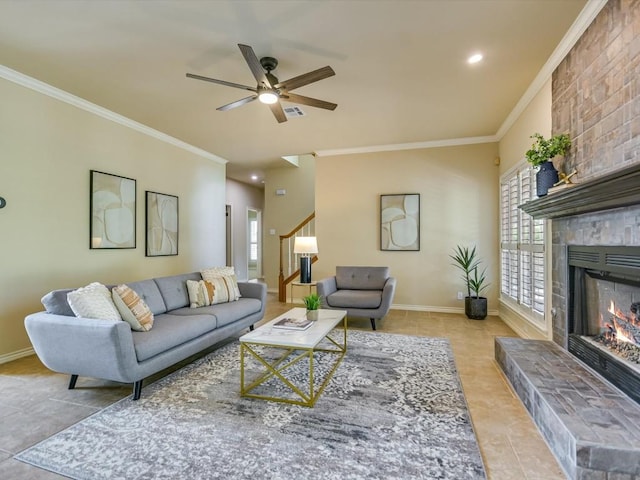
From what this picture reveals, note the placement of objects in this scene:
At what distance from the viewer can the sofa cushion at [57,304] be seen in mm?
2506

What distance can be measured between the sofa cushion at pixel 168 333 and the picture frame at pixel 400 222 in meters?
3.36

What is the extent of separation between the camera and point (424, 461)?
1.71 metres

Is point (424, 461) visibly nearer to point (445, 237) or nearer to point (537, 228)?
point (537, 228)

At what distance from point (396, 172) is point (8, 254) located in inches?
204

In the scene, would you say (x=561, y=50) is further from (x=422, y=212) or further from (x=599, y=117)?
(x=422, y=212)

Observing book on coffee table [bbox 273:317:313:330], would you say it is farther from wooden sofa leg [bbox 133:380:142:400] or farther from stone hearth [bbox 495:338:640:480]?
stone hearth [bbox 495:338:640:480]

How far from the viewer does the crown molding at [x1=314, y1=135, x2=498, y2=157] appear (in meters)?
5.17

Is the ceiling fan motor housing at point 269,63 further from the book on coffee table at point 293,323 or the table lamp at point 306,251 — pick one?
the table lamp at point 306,251

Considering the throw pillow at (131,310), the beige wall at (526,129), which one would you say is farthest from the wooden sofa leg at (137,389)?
the beige wall at (526,129)

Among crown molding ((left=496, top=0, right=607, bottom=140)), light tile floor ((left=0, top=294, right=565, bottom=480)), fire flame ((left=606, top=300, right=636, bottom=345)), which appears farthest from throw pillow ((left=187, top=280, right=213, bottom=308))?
crown molding ((left=496, top=0, right=607, bottom=140))

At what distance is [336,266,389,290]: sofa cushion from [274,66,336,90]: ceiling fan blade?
9.64ft

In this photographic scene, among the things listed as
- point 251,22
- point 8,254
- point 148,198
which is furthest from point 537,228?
point 8,254

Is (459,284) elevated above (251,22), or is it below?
below

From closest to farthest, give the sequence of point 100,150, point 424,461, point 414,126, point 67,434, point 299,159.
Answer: point 424,461 < point 67,434 < point 100,150 < point 414,126 < point 299,159
